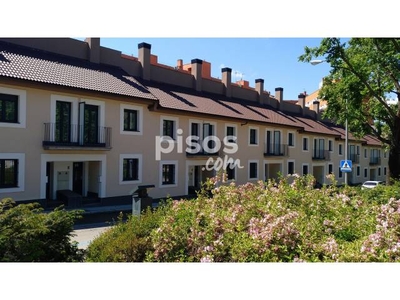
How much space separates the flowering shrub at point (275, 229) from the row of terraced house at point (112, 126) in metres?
4.24

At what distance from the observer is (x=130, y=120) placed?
60.2 ft

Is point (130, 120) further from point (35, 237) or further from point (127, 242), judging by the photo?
point (127, 242)

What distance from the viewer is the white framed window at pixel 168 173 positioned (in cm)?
1965

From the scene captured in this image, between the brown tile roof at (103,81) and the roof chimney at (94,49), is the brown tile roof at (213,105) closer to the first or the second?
the brown tile roof at (103,81)

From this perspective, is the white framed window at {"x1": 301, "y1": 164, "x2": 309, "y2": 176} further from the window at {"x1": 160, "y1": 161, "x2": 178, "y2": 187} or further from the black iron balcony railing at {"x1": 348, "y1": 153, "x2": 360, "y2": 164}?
the window at {"x1": 160, "y1": 161, "x2": 178, "y2": 187}

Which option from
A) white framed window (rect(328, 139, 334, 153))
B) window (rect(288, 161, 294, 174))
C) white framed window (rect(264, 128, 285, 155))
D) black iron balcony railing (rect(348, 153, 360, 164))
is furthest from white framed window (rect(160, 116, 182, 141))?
black iron balcony railing (rect(348, 153, 360, 164))

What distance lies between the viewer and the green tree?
48.1 ft

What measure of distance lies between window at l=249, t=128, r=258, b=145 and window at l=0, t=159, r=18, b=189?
16795mm

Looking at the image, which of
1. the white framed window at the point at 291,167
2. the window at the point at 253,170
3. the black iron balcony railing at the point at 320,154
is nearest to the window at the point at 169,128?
the window at the point at 253,170

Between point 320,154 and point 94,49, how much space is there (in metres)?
25.2

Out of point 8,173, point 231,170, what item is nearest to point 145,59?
point 231,170

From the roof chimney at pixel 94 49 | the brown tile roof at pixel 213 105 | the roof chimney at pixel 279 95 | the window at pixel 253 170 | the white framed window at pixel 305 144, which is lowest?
the window at pixel 253 170
